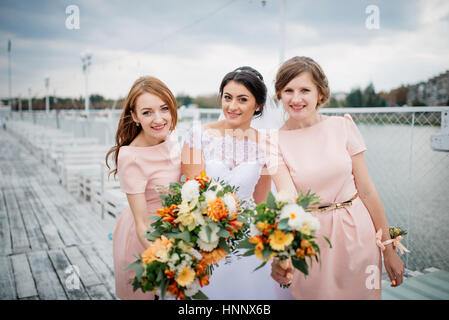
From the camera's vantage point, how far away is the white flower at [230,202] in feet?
4.39

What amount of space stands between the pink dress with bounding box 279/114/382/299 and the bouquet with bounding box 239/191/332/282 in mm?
424

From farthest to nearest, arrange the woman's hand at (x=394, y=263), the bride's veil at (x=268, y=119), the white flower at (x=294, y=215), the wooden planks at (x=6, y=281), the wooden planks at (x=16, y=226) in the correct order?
the wooden planks at (x=16, y=226) < the wooden planks at (x=6, y=281) < the bride's veil at (x=268, y=119) < the woman's hand at (x=394, y=263) < the white flower at (x=294, y=215)

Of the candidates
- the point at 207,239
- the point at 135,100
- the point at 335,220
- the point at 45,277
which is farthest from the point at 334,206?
the point at 45,277

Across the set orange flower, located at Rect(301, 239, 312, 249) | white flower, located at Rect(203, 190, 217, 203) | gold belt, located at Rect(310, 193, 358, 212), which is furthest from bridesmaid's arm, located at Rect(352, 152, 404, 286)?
white flower, located at Rect(203, 190, 217, 203)

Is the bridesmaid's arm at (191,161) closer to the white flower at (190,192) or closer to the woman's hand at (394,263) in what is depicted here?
the white flower at (190,192)

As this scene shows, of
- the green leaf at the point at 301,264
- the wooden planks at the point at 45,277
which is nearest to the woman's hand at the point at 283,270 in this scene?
the green leaf at the point at 301,264

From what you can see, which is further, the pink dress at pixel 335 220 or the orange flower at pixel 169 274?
the pink dress at pixel 335 220

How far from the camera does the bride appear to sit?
74.3 inches

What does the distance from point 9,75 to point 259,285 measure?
2.64 m

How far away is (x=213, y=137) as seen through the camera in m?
2.04

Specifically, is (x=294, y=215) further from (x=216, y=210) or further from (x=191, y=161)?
(x=191, y=161)

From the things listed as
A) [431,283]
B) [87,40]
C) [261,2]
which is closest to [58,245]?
[87,40]

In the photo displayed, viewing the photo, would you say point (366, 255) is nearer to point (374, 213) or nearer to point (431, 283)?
point (374, 213)

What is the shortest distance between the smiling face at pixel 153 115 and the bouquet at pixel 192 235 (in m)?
0.47
